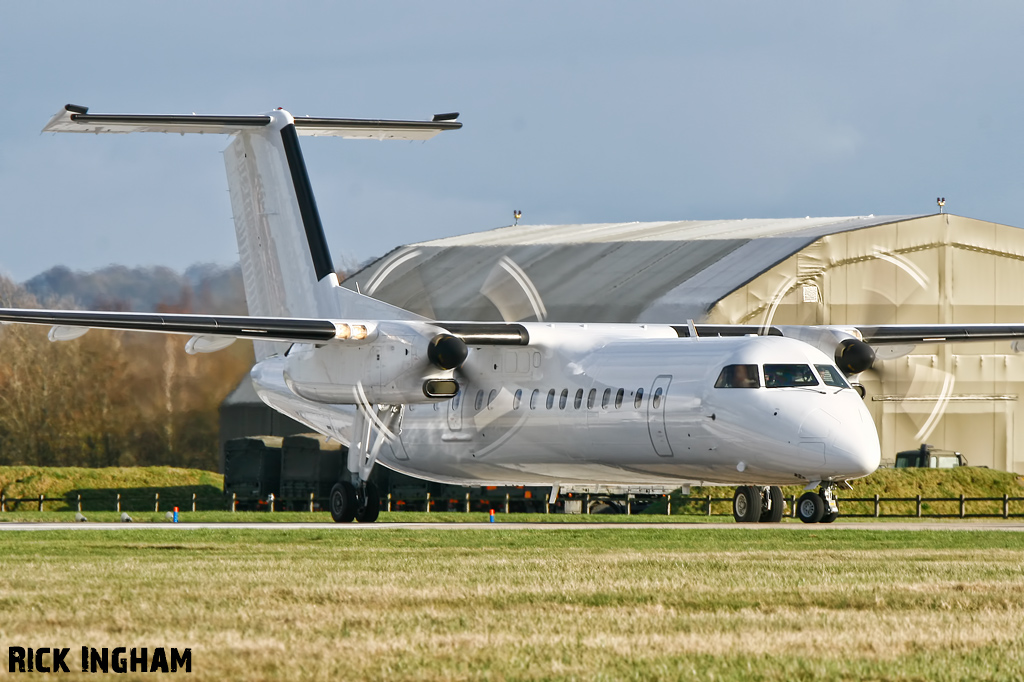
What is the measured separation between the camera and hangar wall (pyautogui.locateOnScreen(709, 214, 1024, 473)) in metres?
44.5

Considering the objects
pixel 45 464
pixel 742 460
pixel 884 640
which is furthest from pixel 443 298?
pixel 884 640

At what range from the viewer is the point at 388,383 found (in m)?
25.0

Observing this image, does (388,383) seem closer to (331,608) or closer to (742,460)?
(742,460)

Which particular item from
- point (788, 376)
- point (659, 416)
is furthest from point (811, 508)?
point (659, 416)

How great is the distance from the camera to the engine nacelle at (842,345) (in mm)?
25609

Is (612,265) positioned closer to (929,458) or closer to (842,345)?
(929,458)

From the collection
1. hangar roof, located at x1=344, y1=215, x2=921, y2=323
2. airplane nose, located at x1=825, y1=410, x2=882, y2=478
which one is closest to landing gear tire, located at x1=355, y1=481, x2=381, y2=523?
airplane nose, located at x1=825, y1=410, x2=882, y2=478

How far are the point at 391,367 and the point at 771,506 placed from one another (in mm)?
6882

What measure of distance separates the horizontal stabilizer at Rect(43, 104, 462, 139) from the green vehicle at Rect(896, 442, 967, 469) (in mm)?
18348

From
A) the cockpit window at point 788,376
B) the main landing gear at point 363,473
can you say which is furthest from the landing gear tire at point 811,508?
the main landing gear at point 363,473

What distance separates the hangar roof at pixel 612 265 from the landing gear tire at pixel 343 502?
14.5 metres

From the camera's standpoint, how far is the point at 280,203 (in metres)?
29.5

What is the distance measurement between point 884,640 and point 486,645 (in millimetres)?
2581

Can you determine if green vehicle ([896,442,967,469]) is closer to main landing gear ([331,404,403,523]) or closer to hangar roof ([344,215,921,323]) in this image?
hangar roof ([344,215,921,323])
